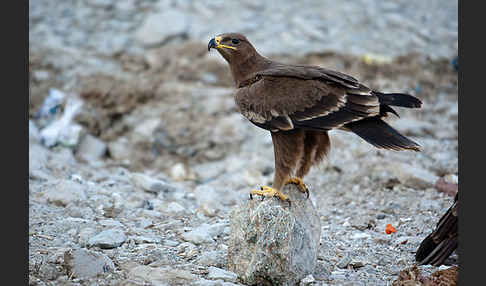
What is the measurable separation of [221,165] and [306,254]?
414cm

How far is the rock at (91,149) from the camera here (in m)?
8.48

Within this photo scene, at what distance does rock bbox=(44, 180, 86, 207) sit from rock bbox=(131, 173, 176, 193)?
870 mm

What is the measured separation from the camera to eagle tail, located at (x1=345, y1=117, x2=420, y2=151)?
4.71 meters

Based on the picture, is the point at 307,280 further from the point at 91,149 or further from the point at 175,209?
the point at 91,149

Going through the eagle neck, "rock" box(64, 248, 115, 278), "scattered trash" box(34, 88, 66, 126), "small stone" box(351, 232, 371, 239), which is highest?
the eagle neck

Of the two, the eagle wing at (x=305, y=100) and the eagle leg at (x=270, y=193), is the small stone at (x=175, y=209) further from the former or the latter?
the eagle wing at (x=305, y=100)

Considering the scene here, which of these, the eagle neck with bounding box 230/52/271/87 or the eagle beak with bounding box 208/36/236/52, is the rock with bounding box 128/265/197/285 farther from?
the eagle beak with bounding box 208/36/236/52

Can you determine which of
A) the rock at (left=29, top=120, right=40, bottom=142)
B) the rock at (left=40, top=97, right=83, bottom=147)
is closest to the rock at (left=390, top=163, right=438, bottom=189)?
the rock at (left=40, top=97, right=83, bottom=147)

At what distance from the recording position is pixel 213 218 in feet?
20.5

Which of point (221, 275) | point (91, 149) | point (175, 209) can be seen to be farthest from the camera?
point (91, 149)

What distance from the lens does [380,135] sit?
4.88 metres

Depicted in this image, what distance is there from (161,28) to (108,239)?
7.39 metres

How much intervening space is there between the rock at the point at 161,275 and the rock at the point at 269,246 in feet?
1.46

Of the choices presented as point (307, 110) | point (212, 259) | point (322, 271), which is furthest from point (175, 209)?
point (322, 271)
